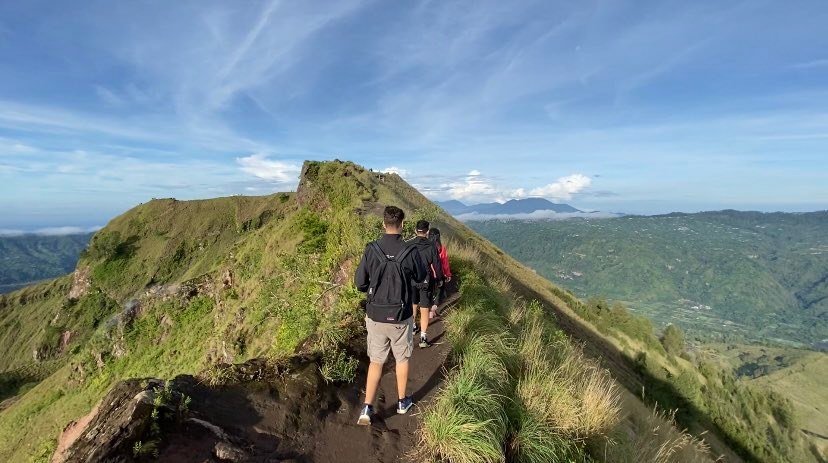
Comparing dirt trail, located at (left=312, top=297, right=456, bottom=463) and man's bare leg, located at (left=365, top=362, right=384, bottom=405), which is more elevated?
man's bare leg, located at (left=365, top=362, right=384, bottom=405)

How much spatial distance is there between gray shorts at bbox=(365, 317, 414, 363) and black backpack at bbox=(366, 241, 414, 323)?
0.14m

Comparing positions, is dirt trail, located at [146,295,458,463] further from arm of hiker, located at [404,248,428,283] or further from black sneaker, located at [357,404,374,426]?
arm of hiker, located at [404,248,428,283]

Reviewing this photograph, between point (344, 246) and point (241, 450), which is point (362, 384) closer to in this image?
point (241, 450)

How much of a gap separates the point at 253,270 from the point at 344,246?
39.6ft

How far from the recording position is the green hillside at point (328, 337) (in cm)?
624

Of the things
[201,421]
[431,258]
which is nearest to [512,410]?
[431,258]

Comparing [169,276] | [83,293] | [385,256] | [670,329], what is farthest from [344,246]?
[670,329]

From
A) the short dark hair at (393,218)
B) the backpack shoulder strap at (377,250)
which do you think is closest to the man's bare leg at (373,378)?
the backpack shoulder strap at (377,250)

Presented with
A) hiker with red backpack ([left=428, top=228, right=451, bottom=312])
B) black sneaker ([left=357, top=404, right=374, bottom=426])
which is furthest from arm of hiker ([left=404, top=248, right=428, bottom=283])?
hiker with red backpack ([left=428, top=228, right=451, bottom=312])

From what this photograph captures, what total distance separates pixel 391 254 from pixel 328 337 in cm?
346

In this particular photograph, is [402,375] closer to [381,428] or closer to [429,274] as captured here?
[381,428]

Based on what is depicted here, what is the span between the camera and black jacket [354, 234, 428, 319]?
6.14 m

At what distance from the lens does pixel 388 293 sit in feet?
19.7

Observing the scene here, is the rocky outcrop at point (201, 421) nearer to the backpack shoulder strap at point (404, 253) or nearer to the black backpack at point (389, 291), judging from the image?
the black backpack at point (389, 291)
